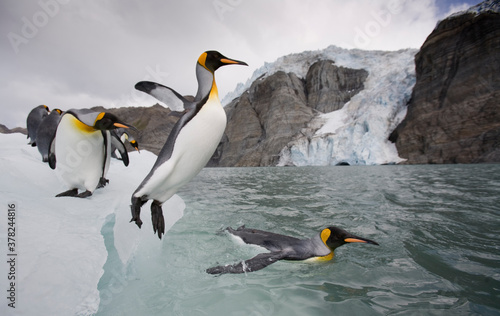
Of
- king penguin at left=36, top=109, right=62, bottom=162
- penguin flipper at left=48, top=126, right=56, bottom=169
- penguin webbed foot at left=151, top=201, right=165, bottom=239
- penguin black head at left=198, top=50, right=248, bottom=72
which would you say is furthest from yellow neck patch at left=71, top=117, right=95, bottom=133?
penguin black head at left=198, top=50, right=248, bottom=72

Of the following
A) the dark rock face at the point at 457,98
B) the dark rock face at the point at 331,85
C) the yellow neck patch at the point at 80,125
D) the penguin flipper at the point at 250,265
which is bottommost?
the penguin flipper at the point at 250,265

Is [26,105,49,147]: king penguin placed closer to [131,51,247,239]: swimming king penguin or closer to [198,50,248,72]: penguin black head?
[131,51,247,239]: swimming king penguin

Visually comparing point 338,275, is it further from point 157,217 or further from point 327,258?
point 157,217

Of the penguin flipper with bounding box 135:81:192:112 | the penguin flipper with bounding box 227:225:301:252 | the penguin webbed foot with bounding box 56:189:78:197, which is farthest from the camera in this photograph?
the penguin webbed foot with bounding box 56:189:78:197

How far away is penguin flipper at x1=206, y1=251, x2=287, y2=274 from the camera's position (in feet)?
6.53

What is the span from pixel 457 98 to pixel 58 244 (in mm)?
31145

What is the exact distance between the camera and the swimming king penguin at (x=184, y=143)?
2.05m

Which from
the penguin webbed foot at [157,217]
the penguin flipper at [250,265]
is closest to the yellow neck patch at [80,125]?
the penguin webbed foot at [157,217]

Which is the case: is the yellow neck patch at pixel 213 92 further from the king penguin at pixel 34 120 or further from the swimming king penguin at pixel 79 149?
the king penguin at pixel 34 120

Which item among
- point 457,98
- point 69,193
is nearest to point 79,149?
point 69,193

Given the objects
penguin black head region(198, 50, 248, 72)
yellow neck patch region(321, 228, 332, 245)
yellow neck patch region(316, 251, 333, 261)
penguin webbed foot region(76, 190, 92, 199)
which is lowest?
yellow neck patch region(316, 251, 333, 261)

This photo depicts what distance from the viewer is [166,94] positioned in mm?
2381

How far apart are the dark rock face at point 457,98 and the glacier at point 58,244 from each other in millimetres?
A: 26168

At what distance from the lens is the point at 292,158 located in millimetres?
35562
